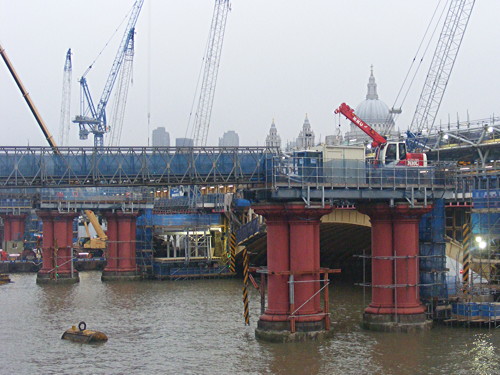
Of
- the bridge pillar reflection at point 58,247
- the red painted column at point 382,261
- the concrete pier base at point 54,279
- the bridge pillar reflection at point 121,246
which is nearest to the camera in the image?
the red painted column at point 382,261

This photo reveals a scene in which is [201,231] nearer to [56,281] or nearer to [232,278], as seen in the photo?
[232,278]

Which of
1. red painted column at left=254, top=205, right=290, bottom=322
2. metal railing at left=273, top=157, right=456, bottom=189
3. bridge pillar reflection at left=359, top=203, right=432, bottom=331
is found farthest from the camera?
bridge pillar reflection at left=359, top=203, right=432, bottom=331

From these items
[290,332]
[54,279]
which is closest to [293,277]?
[290,332]

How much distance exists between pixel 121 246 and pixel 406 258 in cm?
4871

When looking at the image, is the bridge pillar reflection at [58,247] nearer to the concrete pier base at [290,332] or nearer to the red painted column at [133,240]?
the red painted column at [133,240]

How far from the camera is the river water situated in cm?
4472

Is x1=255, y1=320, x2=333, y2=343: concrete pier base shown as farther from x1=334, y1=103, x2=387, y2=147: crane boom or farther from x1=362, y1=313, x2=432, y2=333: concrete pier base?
x1=334, y1=103, x2=387, y2=147: crane boom

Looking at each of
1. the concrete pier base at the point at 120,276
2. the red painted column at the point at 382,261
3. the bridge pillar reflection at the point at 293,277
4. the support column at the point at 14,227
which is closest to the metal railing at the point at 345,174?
the bridge pillar reflection at the point at 293,277

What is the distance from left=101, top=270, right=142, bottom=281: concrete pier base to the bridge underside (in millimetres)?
13369

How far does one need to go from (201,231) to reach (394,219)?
4737cm

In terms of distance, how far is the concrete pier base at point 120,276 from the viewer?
310 ft

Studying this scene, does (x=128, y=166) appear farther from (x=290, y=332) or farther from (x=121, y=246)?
(x=121, y=246)

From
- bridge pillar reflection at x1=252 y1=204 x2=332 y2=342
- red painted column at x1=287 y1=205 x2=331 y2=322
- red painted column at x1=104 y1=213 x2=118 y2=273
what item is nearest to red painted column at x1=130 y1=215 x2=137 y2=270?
red painted column at x1=104 y1=213 x2=118 y2=273

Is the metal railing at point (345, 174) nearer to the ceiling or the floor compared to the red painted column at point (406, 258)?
nearer to the ceiling
